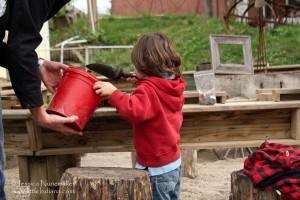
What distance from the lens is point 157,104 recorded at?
3107 mm

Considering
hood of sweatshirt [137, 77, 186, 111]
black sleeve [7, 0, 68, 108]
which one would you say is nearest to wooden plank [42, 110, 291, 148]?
hood of sweatshirt [137, 77, 186, 111]

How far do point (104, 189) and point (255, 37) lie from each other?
11.0 m

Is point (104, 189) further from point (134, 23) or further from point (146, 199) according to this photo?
point (134, 23)

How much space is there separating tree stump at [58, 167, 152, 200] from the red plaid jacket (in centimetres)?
66

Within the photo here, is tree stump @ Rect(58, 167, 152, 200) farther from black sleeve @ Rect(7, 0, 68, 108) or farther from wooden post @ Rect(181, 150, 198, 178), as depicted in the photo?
wooden post @ Rect(181, 150, 198, 178)

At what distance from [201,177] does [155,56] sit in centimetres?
292

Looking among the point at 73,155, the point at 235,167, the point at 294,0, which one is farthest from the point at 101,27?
the point at 73,155

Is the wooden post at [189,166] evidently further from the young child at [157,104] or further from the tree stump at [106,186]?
the tree stump at [106,186]

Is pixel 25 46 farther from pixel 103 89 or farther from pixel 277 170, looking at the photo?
pixel 277 170

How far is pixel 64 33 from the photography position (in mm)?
16797

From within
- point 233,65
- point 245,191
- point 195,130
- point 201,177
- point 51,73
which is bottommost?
point 201,177

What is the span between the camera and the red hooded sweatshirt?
3.05 meters

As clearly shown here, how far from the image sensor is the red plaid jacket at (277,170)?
311 centimetres

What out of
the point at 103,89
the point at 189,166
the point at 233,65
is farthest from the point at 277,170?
the point at 189,166
